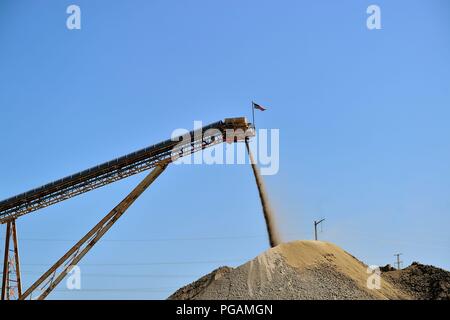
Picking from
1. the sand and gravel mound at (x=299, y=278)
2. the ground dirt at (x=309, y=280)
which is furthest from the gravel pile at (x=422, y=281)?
the sand and gravel mound at (x=299, y=278)

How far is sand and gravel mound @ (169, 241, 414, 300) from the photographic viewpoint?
85.2 feet

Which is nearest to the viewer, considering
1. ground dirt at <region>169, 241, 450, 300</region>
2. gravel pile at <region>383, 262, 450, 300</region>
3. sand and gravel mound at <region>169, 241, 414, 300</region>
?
sand and gravel mound at <region>169, 241, 414, 300</region>

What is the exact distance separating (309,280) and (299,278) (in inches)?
19.0

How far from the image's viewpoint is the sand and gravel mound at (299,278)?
25969 millimetres

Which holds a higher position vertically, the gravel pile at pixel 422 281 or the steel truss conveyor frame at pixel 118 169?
the steel truss conveyor frame at pixel 118 169

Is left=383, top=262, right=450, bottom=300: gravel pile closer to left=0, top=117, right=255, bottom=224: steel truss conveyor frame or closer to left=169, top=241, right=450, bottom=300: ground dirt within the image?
left=169, top=241, right=450, bottom=300: ground dirt

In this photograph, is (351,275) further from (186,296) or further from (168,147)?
(168,147)

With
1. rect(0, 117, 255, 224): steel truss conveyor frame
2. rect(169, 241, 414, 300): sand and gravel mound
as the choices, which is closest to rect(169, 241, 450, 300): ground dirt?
rect(169, 241, 414, 300): sand and gravel mound

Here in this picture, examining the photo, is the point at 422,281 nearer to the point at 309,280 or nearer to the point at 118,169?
the point at 309,280

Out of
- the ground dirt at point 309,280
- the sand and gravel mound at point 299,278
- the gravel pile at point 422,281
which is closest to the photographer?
the sand and gravel mound at point 299,278

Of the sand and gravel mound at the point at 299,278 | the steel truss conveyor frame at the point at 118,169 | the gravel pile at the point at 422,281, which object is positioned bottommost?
the gravel pile at the point at 422,281

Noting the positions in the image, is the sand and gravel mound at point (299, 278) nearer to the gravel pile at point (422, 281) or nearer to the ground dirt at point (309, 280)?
the ground dirt at point (309, 280)
